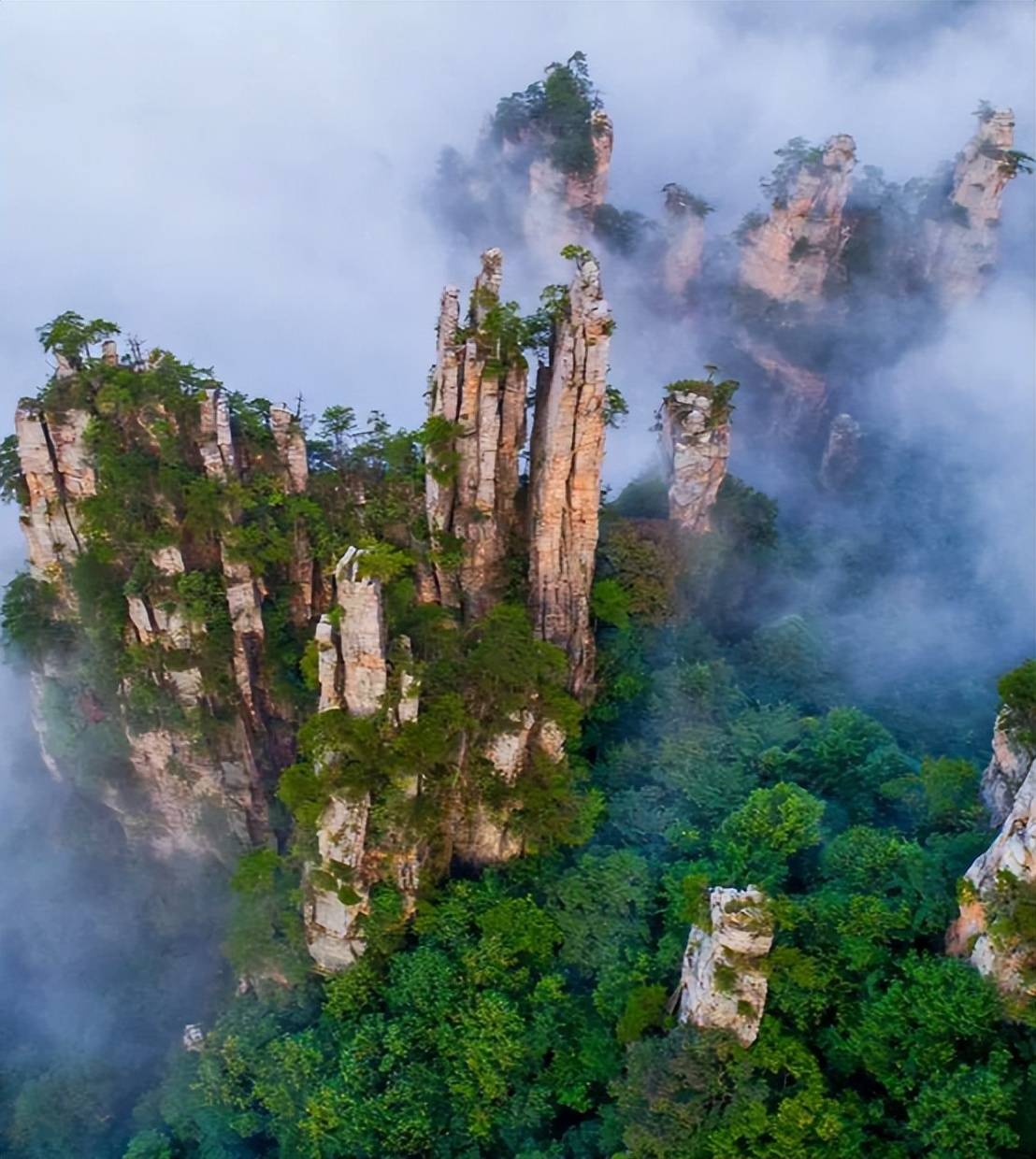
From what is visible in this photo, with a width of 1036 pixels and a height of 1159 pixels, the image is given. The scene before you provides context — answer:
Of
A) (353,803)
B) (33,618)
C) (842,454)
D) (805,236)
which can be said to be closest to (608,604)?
(353,803)

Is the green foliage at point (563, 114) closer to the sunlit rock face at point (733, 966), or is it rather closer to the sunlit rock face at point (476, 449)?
the sunlit rock face at point (476, 449)

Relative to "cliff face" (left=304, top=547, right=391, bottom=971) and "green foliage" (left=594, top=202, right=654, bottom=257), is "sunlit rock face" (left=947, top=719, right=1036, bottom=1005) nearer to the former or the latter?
"cliff face" (left=304, top=547, right=391, bottom=971)

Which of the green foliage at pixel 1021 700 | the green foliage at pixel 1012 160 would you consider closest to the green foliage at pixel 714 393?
the green foliage at pixel 1021 700

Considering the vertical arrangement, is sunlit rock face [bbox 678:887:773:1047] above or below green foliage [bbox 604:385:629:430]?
below

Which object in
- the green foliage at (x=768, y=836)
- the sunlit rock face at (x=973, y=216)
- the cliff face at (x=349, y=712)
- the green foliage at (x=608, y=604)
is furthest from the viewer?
the sunlit rock face at (x=973, y=216)

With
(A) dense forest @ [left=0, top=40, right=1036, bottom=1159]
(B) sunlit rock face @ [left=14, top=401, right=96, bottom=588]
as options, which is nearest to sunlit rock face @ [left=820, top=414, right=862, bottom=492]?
(A) dense forest @ [left=0, top=40, right=1036, bottom=1159]

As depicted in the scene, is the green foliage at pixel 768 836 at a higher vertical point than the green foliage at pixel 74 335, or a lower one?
lower

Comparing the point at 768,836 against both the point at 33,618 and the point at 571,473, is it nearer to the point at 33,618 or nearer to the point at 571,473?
the point at 571,473
